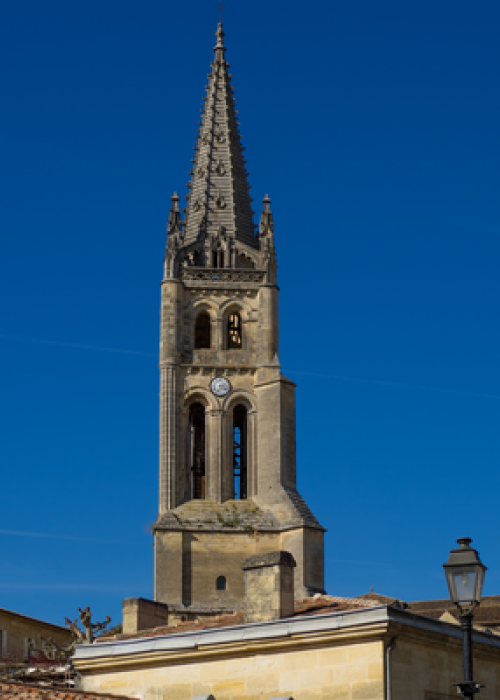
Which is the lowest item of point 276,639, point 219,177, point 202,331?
point 276,639

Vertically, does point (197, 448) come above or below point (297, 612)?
above

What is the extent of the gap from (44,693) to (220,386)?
126 ft

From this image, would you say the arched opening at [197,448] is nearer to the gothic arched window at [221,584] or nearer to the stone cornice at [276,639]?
the gothic arched window at [221,584]

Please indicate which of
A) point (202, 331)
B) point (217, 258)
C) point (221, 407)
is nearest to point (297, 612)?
point (221, 407)

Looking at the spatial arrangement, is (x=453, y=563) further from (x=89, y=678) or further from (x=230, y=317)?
(x=230, y=317)

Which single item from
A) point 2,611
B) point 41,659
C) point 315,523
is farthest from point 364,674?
point 315,523

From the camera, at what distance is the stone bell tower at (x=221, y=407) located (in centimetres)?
5603

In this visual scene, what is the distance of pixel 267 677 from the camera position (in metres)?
21.4

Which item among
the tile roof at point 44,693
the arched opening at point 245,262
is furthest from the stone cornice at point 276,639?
the arched opening at point 245,262

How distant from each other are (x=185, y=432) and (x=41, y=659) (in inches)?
987

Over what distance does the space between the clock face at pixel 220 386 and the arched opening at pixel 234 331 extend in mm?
2453

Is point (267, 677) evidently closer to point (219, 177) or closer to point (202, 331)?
point (202, 331)

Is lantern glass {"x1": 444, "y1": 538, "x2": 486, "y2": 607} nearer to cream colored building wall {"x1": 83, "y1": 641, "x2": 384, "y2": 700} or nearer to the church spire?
cream colored building wall {"x1": 83, "y1": 641, "x2": 384, "y2": 700}

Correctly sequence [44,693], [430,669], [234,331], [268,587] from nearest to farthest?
[430,669]
[44,693]
[268,587]
[234,331]
